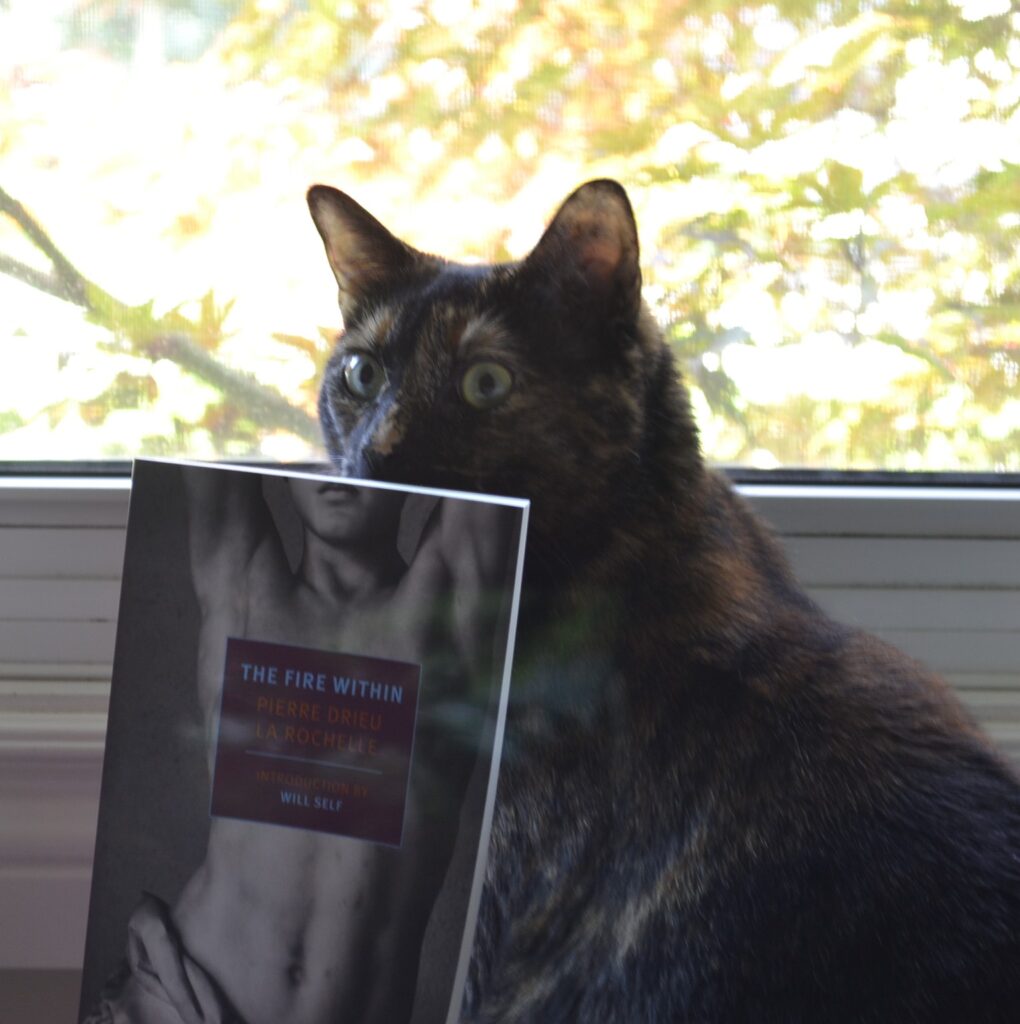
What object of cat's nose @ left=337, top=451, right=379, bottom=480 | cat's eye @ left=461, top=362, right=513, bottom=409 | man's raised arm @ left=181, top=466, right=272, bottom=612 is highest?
cat's eye @ left=461, top=362, right=513, bottom=409

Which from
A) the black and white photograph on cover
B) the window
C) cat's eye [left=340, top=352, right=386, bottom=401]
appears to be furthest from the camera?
the window

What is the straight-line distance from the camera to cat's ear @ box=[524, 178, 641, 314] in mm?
643

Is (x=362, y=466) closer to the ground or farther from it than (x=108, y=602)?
farther from it

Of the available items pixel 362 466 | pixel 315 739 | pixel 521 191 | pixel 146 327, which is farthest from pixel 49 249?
pixel 315 739

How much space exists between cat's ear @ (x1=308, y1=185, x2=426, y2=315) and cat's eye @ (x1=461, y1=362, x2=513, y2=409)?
5.1 inches

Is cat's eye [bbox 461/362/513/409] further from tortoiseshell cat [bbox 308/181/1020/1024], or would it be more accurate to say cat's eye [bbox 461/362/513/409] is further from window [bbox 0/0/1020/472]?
window [bbox 0/0/1020/472]

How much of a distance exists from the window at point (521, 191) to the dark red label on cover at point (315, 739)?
0.46 m

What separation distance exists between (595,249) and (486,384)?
0.32 feet

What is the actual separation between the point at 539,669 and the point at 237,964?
218 millimetres

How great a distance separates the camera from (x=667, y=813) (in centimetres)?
63

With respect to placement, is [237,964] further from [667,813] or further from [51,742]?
[51,742]

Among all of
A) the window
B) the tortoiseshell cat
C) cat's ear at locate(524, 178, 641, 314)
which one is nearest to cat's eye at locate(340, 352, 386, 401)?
the tortoiseshell cat

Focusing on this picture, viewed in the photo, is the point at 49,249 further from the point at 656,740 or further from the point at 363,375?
the point at 656,740

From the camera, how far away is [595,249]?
658 mm
